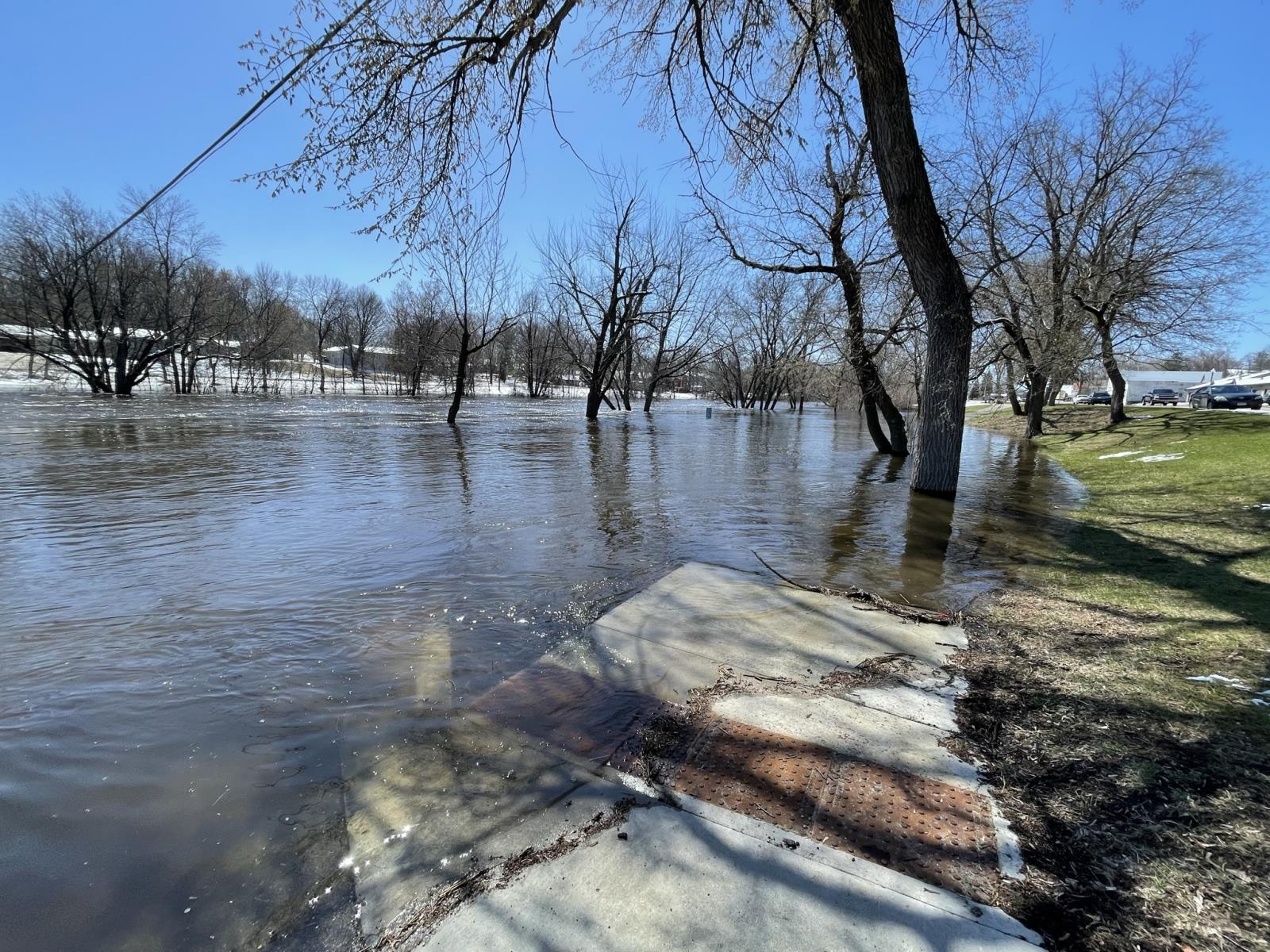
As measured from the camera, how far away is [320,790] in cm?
255

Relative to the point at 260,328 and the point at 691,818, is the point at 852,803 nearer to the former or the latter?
the point at 691,818

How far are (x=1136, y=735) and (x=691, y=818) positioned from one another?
208 cm

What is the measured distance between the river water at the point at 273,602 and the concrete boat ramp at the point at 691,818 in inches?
14.4

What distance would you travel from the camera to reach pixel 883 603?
15.5ft

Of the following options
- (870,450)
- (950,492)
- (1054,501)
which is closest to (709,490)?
(950,492)

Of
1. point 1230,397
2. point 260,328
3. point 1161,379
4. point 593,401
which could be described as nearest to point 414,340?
point 260,328

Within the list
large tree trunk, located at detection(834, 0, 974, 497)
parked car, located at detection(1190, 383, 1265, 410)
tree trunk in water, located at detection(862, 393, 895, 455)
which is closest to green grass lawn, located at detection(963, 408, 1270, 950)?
large tree trunk, located at detection(834, 0, 974, 497)

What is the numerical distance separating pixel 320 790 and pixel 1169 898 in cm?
310

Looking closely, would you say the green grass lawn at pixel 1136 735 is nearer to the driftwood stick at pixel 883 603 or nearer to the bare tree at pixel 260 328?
the driftwood stick at pixel 883 603

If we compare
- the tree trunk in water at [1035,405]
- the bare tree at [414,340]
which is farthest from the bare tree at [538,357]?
the tree trunk in water at [1035,405]

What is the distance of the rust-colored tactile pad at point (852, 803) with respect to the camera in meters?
1.98

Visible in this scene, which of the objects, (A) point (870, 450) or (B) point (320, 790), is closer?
(B) point (320, 790)

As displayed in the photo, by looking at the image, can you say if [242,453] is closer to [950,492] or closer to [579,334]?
[950,492]

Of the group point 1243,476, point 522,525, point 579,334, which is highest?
point 579,334
